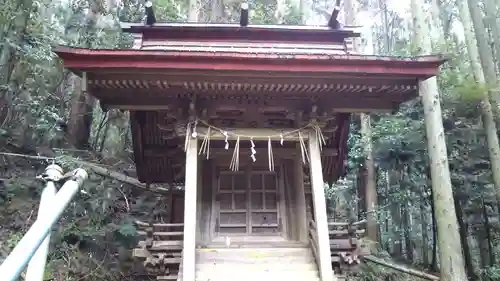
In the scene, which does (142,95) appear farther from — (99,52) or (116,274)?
(116,274)

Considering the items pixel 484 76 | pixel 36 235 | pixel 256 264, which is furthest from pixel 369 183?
pixel 36 235

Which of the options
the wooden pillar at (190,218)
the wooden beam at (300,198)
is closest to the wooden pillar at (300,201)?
the wooden beam at (300,198)

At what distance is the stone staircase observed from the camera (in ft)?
17.1

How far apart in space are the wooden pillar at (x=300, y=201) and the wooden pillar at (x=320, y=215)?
0.65 m

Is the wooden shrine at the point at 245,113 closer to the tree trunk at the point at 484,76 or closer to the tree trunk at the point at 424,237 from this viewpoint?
the tree trunk at the point at 484,76

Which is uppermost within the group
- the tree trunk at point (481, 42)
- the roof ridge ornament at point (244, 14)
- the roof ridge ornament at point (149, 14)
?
the tree trunk at point (481, 42)

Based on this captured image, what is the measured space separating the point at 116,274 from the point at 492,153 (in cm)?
910

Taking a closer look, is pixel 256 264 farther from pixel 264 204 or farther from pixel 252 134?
pixel 252 134

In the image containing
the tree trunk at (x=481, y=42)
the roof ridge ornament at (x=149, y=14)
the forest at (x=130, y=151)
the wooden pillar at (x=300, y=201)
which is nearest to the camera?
the wooden pillar at (x=300, y=201)

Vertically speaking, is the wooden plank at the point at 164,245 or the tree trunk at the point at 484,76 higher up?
the tree trunk at the point at 484,76

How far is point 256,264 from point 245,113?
225 centimetres

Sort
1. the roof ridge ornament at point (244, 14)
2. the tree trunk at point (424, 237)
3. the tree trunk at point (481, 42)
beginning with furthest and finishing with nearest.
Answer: the tree trunk at point (424, 237)
the tree trunk at point (481, 42)
the roof ridge ornament at point (244, 14)

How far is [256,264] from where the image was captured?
18.0ft

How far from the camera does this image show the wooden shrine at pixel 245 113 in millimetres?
5129
